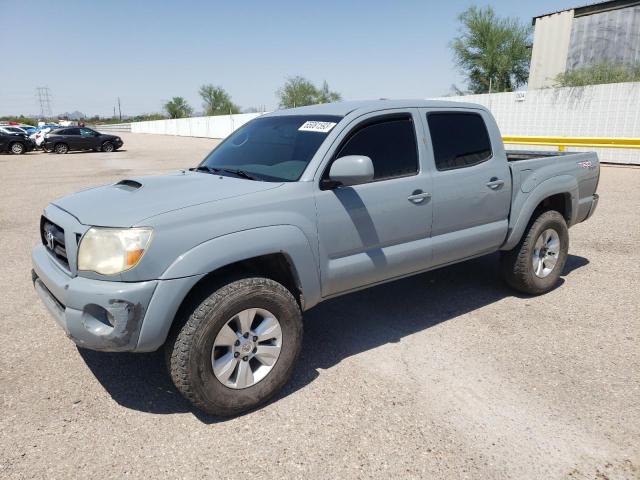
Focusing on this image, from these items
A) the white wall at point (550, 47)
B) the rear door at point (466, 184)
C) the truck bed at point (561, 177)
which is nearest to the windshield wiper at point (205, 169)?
the rear door at point (466, 184)

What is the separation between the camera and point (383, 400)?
3.09 meters

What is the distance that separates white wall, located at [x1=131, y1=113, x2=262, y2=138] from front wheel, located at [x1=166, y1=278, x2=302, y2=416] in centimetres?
3245

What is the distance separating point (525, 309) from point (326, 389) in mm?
2303

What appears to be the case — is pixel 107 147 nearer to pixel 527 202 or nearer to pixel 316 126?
pixel 316 126

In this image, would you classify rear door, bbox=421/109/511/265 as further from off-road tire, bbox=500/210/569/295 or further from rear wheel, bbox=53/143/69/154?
rear wheel, bbox=53/143/69/154

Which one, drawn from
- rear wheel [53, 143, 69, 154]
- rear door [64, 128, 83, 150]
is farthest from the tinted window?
rear wheel [53, 143, 69, 154]

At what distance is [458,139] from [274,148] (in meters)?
1.58

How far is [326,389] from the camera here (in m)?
3.24

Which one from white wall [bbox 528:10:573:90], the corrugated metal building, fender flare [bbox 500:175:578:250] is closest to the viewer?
fender flare [bbox 500:175:578:250]

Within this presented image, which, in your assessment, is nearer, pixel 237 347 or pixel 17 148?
pixel 237 347

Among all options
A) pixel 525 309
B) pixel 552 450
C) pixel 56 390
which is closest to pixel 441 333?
pixel 525 309

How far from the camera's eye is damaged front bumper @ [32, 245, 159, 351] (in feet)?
8.42

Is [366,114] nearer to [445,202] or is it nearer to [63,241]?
[445,202]

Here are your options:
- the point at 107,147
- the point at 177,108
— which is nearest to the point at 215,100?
the point at 177,108
